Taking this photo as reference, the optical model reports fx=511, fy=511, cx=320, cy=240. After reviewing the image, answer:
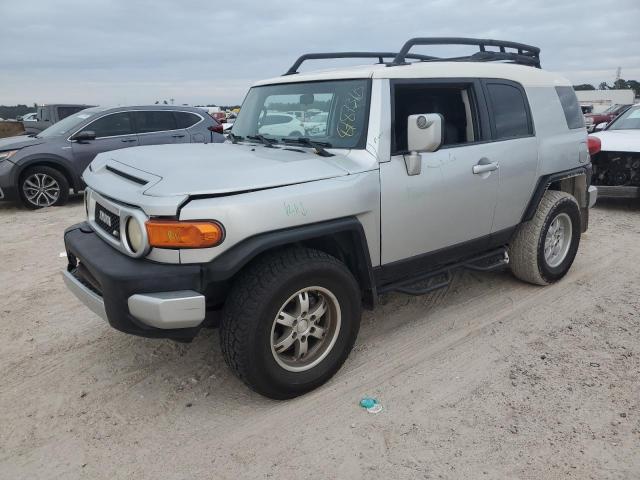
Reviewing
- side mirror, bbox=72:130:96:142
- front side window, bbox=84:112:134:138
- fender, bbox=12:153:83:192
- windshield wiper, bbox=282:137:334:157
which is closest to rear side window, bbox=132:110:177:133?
front side window, bbox=84:112:134:138

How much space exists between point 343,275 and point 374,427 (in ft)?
2.90

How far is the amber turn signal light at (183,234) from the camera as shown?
2600 mm

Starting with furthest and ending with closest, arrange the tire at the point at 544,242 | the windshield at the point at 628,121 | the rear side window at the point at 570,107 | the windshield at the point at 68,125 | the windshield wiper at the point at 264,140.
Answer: the windshield at the point at 68,125
the windshield at the point at 628,121
the rear side window at the point at 570,107
the tire at the point at 544,242
the windshield wiper at the point at 264,140

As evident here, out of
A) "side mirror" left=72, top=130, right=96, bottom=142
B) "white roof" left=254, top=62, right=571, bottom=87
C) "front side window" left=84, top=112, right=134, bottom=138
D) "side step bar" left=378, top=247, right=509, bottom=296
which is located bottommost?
"side step bar" left=378, top=247, right=509, bottom=296

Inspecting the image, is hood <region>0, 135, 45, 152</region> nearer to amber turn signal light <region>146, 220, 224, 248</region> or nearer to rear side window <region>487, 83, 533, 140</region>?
amber turn signal light <region>146, 220, 224, 248</region>

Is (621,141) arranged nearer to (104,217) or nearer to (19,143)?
(104,217)

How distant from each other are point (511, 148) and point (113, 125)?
24.6ft

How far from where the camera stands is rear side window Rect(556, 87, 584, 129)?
481cm

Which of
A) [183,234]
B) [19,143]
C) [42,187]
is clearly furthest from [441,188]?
[19,143]

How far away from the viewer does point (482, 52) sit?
4.61m

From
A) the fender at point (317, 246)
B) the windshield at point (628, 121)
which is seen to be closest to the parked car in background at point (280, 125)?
the fender at point (317, 246)

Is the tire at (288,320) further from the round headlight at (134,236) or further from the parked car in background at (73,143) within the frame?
Result: the parked car in background at (73,143)

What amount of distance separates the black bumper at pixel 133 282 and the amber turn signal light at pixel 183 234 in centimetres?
13

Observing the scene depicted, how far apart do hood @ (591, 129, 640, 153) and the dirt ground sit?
388 centimetres
